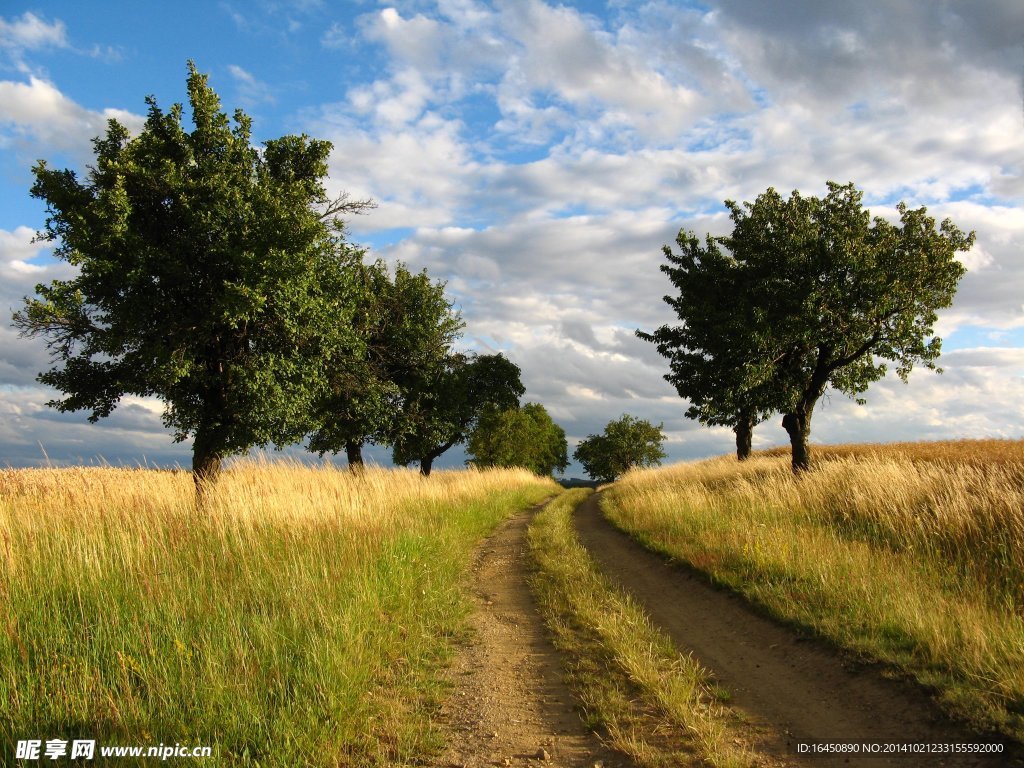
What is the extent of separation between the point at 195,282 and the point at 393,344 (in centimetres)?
1267

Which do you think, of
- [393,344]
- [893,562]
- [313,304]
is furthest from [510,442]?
[893,562]

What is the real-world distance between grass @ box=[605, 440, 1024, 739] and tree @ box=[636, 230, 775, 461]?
5.71 metres

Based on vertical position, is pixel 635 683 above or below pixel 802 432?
below

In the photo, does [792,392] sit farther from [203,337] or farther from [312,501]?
Answer: [203,337]

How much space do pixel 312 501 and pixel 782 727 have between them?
8.99 metres

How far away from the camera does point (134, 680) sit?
4.62 meters

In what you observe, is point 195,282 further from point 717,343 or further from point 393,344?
point 717,343

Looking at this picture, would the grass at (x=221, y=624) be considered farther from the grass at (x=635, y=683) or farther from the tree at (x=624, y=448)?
the tree at (x=624, y=448)

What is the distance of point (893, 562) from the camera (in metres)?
8.75

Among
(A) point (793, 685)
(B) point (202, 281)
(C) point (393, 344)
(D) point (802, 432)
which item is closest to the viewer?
(A) point (793, 685)

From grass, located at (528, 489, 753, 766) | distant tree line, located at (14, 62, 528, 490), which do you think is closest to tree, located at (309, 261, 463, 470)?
distant tree line, located at (14, 62, 528, 490)

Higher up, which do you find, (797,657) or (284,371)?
(284,371)

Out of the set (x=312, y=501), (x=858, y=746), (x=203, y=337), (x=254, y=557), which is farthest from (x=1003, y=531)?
(x=203, y=337)

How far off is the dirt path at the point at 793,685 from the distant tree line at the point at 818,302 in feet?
45.3
